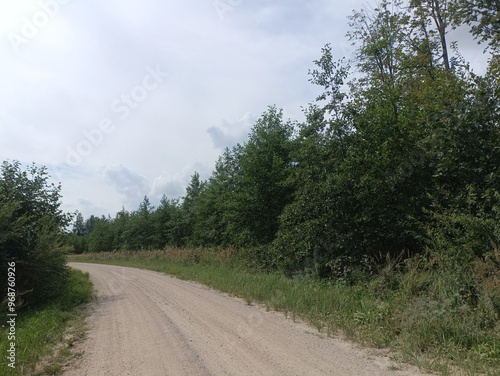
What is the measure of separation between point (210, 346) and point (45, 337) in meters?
3.98

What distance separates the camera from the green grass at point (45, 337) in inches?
259

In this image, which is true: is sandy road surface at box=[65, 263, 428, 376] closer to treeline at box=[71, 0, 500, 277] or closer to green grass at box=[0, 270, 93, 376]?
green grass at box=[0, 270, 93, 376]

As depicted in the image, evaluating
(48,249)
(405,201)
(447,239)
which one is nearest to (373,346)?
(447,239)

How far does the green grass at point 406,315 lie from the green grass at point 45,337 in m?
5.00

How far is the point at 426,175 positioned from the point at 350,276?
4120 millimetres

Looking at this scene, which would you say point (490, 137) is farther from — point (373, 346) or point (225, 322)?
point (225, 322)

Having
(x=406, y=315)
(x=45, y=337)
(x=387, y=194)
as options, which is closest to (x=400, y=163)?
(x=387, y=194)

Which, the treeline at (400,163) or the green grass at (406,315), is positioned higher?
the treeline at (400,163)

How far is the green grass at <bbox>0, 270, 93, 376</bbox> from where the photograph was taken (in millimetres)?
6586

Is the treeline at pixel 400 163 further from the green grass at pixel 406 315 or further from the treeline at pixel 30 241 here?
the treeline at pixel 30 241
